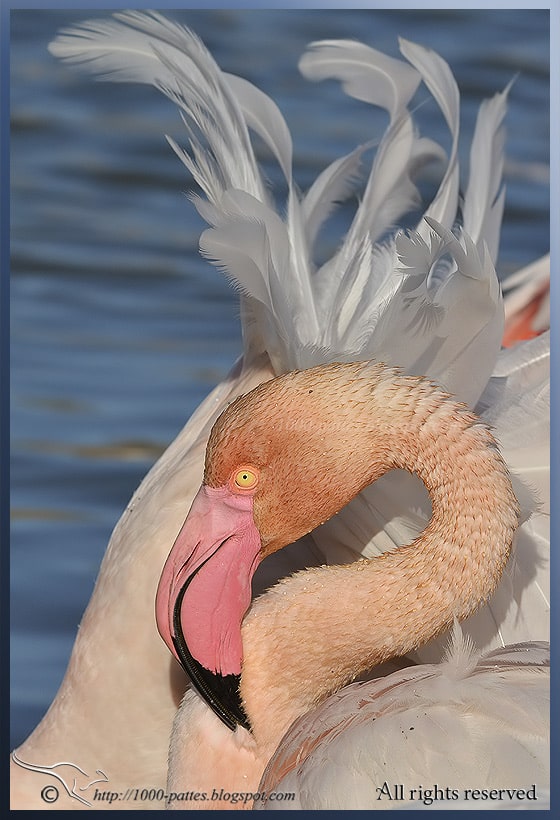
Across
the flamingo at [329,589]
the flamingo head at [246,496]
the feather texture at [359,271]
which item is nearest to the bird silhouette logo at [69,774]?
the flamingo at [329,589]

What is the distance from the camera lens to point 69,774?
213 cm

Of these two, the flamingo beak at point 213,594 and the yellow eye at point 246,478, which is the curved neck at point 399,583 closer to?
the flamingo beak at point 213,594

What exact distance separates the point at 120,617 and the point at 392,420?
2.22 feet

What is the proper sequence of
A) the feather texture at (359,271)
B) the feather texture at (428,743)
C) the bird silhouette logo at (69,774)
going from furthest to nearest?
1. the bird silhouette logo at (69,774)
2. the feather texture at (359,271)
3. the feather texture at (428,743)

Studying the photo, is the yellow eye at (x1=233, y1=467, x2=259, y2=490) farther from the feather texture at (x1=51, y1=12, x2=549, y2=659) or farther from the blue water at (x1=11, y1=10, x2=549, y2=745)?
the blue water at (x1=11, y1=10, x2=549, y2=745)

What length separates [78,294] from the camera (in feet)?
13.1

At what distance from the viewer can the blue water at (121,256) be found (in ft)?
9.74

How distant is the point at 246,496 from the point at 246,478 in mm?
30

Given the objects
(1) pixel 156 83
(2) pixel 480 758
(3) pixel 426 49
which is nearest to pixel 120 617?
(2) pixel 480 758

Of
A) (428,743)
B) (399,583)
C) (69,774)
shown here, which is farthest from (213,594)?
(69,774)

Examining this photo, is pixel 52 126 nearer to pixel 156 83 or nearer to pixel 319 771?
pixel 156 83

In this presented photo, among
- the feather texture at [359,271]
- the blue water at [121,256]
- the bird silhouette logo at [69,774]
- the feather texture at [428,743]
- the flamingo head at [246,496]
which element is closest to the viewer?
the feather texture at [428,743]

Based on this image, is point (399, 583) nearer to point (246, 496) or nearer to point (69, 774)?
point (246, 496)

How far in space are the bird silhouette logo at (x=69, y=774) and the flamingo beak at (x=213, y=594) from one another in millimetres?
359
